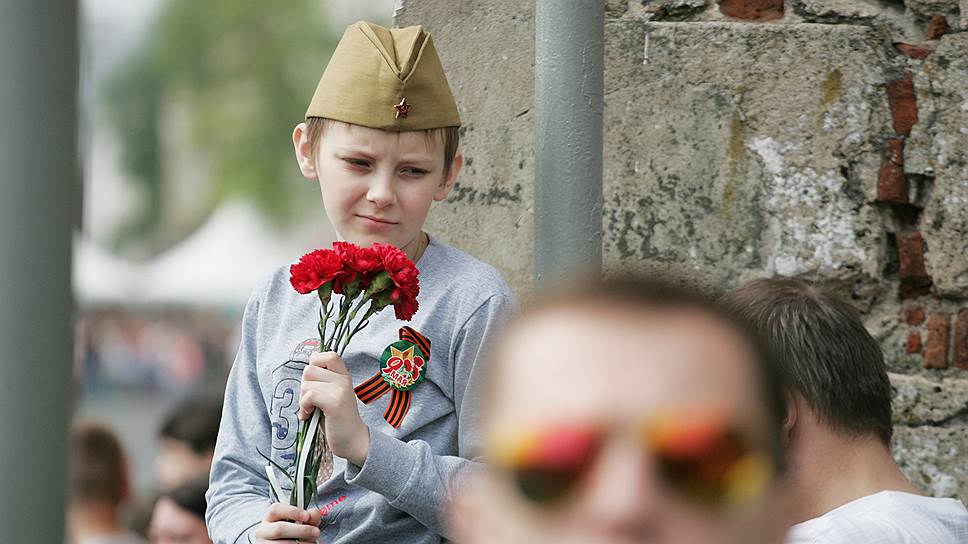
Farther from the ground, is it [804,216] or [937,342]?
[804,216]

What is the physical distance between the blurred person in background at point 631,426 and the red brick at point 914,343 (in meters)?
2.20

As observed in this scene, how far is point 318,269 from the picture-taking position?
1813 mm

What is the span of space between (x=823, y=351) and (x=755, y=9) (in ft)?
3.59

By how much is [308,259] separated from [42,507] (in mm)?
998

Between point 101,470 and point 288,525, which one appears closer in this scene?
point 288,525

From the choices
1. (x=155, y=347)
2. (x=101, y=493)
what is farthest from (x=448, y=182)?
(x=155, y=347)

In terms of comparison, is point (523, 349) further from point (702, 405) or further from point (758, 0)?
point (758, 0)

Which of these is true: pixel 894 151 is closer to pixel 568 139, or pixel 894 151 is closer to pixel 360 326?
pixel 568 139

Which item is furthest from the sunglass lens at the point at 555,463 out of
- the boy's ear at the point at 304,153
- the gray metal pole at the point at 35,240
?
the boy's ear at the point at 304,153

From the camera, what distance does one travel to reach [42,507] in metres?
0.84

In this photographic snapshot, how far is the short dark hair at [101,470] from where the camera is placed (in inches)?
144

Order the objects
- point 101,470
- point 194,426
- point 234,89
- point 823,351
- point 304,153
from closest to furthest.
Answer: point 823,351
point 304,153
point 194,426
point 101,470
point 234,89

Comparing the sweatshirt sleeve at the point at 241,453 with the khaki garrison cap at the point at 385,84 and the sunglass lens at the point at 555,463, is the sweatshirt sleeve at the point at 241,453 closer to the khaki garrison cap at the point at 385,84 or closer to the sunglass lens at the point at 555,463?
the khaki garrison cap at the point at 385,84

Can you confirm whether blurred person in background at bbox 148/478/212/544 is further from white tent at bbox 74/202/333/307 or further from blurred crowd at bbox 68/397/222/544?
white tent at bbox 74/202/333/307
